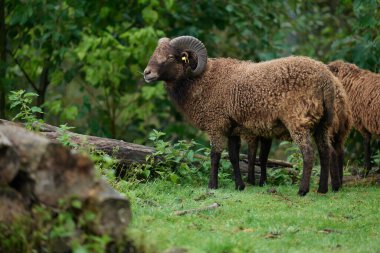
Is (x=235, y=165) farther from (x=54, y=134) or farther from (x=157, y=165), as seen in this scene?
(x=54, y=134)

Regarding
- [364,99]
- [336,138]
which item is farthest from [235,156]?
[364,99]

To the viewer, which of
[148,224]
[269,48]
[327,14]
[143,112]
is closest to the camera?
[148,224]

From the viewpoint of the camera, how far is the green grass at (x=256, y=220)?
7449 millimetres

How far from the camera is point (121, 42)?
18.8m

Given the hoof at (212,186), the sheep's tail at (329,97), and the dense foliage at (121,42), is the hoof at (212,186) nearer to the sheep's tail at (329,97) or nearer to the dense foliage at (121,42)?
the sheep's tail at (329,97)

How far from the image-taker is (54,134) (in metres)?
11.2

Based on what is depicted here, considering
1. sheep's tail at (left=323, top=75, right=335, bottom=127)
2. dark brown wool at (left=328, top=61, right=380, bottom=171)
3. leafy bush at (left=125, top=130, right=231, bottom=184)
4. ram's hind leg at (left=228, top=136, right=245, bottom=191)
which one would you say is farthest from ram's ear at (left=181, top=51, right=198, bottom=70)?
dark brown wool at (left=328, top=61, right=380, bottom=171)

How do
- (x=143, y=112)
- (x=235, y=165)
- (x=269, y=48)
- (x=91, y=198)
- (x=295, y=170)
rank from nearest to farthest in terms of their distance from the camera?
(x=91, y=198) → (x=235, y=165) → (x=295, y=170) → (x=269, y=48) → (x=143, y=112)

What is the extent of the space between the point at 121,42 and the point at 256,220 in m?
10.7

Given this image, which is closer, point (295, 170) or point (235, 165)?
point (235, 165)

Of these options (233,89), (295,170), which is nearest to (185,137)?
(295,170)

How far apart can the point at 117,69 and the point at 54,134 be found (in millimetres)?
7689

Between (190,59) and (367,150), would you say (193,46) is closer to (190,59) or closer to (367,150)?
(190,59)

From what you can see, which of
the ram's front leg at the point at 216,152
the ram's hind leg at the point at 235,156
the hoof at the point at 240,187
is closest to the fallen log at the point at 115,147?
the ram's front leg at the point at 216,152
